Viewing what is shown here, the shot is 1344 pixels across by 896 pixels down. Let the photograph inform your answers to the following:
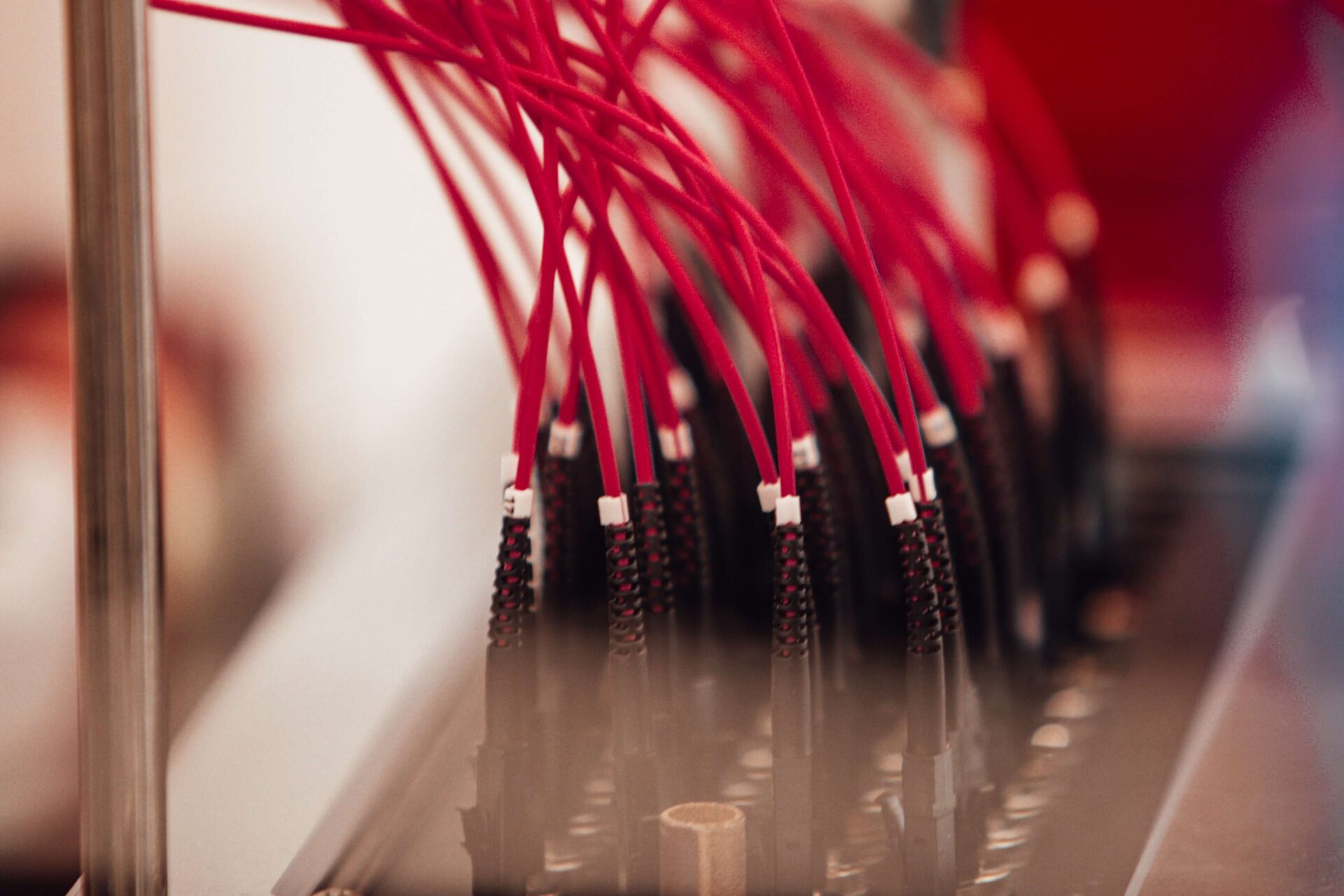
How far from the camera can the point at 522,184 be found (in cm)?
146

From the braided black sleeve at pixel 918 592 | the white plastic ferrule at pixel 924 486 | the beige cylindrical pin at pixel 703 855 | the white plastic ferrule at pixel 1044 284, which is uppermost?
the white plastic ferrule at pixel 1044 284

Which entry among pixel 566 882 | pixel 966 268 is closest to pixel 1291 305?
pixel 966 268

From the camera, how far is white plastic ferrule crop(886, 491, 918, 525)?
1.54ft

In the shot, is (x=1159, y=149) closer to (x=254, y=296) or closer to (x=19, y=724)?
(x=254, y=296)

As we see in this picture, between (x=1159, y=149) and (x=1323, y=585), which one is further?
(x=1159, y=149)

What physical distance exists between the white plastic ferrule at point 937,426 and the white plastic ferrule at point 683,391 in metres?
0.17

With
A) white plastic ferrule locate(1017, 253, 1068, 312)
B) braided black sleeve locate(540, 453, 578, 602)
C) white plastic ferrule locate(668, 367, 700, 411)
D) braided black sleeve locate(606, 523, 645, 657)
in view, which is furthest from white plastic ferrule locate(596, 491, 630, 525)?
white plastic ferrule locate(1017, 253, 1068, 312)

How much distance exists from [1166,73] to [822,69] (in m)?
0.84

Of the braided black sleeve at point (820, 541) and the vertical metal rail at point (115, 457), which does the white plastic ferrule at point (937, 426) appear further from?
the vertical metal rail at point (115, 457)

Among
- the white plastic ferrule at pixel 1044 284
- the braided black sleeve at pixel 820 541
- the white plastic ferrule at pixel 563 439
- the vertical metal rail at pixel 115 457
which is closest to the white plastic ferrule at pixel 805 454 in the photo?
the braided black sleeve at pixel 820 541

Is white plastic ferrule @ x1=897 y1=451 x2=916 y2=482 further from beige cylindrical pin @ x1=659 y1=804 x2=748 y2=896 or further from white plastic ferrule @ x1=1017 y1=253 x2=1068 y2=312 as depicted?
white plastic ferrule @ x1=1017 y1=253 x2=1068 y2=312

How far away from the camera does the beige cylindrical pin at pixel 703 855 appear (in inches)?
17.1

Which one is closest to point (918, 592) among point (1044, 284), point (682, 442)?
point (682, 442)

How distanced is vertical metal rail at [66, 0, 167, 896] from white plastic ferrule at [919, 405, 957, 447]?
361mm
